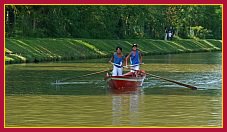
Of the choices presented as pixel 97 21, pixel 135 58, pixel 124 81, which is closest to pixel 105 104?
pixel 124 81

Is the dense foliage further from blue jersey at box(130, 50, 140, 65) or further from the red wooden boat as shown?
the red wooden boat

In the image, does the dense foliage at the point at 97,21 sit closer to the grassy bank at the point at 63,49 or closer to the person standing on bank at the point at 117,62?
the grassy bank at the point at 63,49

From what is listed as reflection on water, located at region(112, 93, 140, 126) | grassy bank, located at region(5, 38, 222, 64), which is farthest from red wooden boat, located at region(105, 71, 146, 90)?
grassy bank, located at region(5, 38, 222, 64)

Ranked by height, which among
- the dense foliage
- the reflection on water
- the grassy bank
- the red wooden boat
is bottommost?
the reflection on water

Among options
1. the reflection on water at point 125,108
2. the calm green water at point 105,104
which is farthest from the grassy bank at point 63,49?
the reflection on water at point 125,108

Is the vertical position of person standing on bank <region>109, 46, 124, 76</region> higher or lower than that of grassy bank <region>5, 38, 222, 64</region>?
lower

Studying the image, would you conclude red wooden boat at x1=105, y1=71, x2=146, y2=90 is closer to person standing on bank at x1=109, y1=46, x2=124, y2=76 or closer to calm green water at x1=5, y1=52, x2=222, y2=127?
calm green water at x1=5, y1=52, x2=222, y2=127

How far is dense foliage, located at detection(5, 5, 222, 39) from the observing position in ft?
231

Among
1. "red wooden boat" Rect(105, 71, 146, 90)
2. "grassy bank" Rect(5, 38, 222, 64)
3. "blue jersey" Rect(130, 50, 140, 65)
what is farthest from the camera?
"grassy bank" Rect(5, 38, 222, 64)

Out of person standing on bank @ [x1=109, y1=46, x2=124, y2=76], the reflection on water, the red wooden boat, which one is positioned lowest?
the reflection on water

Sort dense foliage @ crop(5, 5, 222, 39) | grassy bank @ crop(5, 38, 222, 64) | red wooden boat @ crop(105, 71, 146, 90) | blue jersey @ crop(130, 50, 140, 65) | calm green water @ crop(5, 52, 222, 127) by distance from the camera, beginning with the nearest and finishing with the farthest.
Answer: calm green water @ crop(5, 52, 222, 127) < red wooden boat @ crop(105, 71, 146, 90) < blue jersey @ crop(130, 50, 140, 65) < grassy bank @ crop(5, 38, 222, 64) < dense foliage @ crop(5, 5, 222, 39)

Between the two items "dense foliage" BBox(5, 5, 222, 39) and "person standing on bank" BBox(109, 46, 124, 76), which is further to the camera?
"dense foliage" BBox(5, 5, 222, 39)

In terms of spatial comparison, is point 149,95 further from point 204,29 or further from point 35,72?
point 204,29

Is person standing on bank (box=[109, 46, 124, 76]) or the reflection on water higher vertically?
person standing on bank (box=[109, 46, 124, 76])
